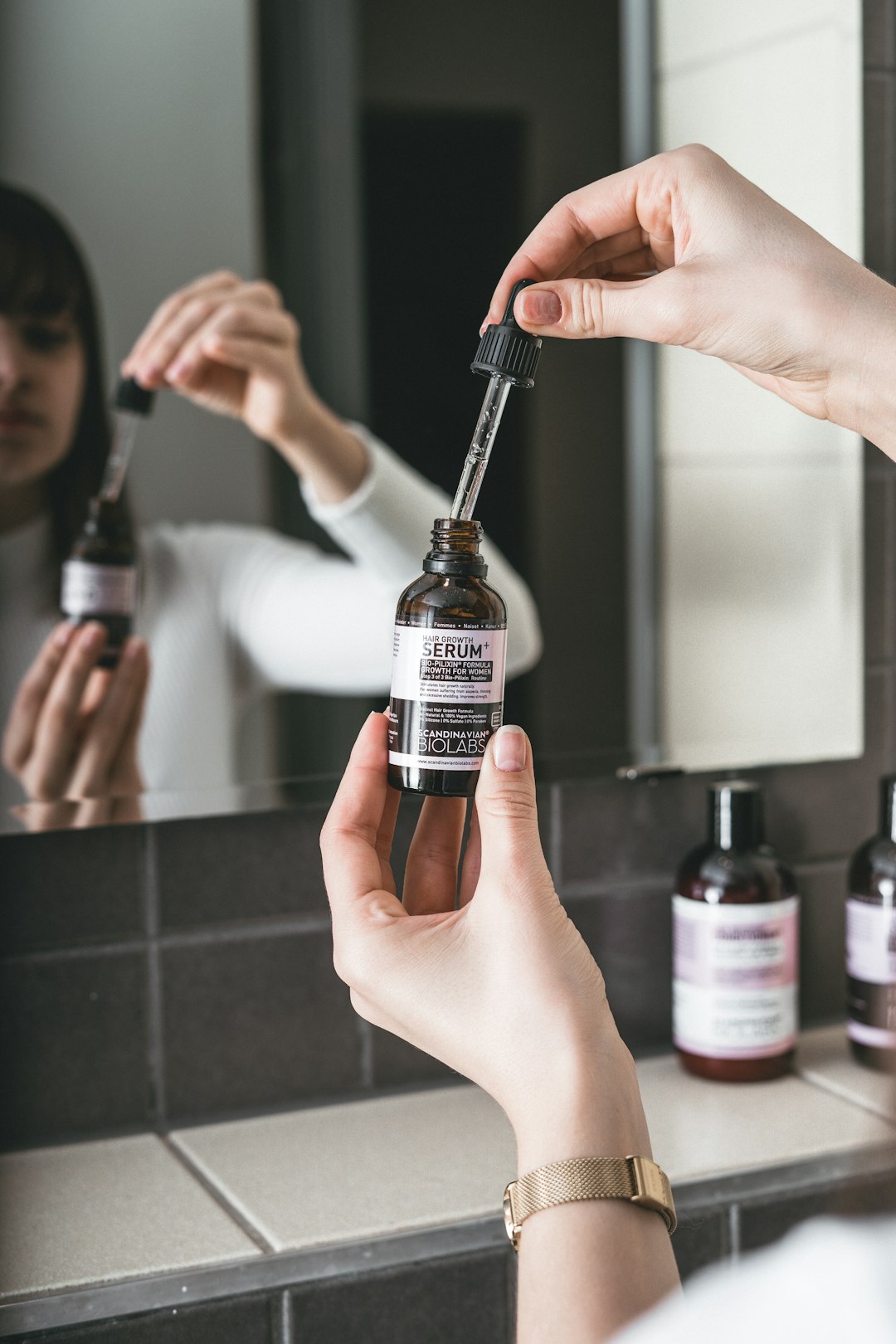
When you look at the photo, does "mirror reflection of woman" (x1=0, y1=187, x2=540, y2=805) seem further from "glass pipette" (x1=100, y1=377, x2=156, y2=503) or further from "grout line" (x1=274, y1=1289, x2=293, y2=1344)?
"grout line" (x1=274, y1=1289, x2=293, y2=1344)

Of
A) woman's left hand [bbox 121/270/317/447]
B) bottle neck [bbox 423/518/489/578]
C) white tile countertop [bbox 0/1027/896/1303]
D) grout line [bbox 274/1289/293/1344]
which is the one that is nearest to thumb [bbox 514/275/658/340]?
bottle neck [bbox 423/518/489/578]

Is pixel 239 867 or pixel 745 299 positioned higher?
pixel 745 299

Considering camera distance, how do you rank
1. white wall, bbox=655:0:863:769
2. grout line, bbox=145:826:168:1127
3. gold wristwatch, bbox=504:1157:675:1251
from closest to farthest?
gold wristwatch, bbox=504:1157:675:1251
grout line, bbox=145:826:168:1127
white wall, bbox=655:0:863:769

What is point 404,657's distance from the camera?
62cm

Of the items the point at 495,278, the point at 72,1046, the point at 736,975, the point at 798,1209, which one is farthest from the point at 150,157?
the point at 798,1209

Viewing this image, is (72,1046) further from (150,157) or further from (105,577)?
(150,157)

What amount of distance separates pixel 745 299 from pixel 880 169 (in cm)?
66

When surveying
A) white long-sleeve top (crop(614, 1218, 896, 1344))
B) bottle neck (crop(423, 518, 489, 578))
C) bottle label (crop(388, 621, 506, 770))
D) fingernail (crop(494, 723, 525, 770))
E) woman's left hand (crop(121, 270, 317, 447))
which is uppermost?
woman's left hand (crop(121, 270, 317, 447))

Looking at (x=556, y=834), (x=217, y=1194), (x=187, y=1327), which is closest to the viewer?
(x=187, y=1327)

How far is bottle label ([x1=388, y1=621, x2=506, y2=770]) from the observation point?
61 centimetres

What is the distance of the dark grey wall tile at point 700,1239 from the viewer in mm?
883

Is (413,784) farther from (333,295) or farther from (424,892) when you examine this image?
(333,295)

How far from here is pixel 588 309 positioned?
2.13 ft

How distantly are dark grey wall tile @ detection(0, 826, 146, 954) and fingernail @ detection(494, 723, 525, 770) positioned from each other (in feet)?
1.51
